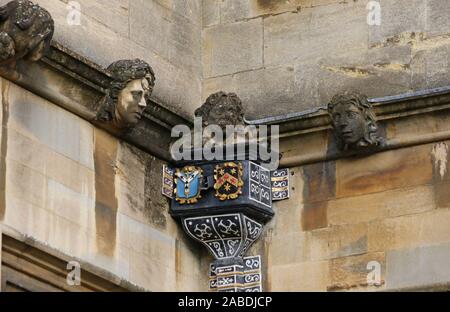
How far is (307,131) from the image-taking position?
16688 mm

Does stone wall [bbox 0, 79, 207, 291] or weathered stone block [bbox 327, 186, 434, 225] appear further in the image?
weathered stone block [bbox 327, 186, 434, 225]

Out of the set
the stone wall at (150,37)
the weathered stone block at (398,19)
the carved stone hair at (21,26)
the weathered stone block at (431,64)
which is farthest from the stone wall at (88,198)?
the weathered stone block at (431,64)

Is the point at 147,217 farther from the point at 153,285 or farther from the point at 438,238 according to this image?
the point at 438,238

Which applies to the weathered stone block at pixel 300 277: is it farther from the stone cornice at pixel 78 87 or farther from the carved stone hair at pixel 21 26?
the carved stone hair at pixel 21 26

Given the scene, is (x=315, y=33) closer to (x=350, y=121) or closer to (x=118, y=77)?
(x=350, y=121)

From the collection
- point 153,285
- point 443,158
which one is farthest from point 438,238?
point 153,285

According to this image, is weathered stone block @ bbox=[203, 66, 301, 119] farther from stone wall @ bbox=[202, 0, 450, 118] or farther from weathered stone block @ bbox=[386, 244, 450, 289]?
weathered stone block @ bbox=[386, 244, 450, 289]

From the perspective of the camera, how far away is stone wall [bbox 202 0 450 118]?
16594 millimetres

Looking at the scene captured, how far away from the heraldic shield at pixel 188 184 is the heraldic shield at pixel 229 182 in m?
0.14

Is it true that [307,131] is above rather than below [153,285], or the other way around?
above

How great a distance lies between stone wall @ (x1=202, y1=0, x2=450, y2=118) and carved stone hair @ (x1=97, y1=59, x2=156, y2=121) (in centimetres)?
116

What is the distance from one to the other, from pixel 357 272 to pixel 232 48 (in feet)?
6.16

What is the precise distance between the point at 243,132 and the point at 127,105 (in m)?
0.98

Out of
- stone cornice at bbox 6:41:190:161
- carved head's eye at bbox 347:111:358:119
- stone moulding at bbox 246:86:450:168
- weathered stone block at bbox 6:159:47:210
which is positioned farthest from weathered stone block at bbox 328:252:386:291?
weathered stone block at bbox 6:159:47:210
